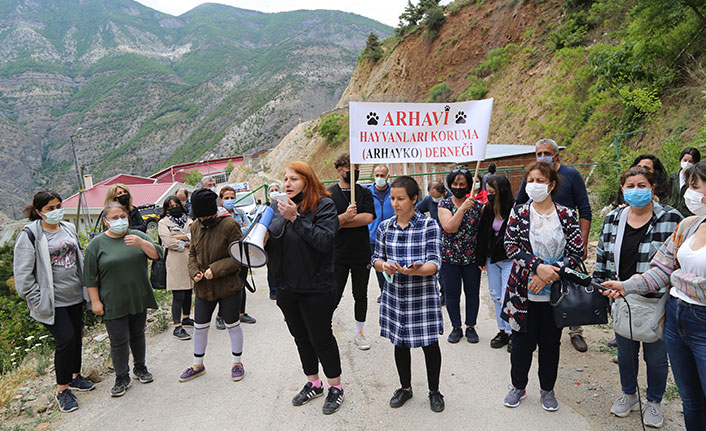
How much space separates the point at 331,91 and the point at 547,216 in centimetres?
10386

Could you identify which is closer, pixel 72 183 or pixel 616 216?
pixel 616 216

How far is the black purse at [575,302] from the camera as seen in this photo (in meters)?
2.92

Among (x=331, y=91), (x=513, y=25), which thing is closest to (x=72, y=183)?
(x=331, y=91)

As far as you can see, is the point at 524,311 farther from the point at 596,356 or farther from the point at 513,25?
the point at 513,25

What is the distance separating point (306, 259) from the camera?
10.5 feet

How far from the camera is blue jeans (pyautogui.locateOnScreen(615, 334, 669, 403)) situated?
298 cm

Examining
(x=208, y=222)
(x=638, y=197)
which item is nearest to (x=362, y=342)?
(x=208, y=222)

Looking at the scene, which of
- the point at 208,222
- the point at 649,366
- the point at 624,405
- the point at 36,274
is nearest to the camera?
the point at 649,366

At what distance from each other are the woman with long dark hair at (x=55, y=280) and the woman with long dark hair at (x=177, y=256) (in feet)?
4.45

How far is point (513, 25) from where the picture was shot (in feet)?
91.7

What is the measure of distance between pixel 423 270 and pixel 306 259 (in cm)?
91

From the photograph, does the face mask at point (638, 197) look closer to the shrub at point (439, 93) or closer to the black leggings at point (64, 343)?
the black leggings at point (64, 343)

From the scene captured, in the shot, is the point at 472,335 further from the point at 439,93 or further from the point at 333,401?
the point at 439,93

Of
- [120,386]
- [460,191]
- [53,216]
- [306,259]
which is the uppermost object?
[460,191]
